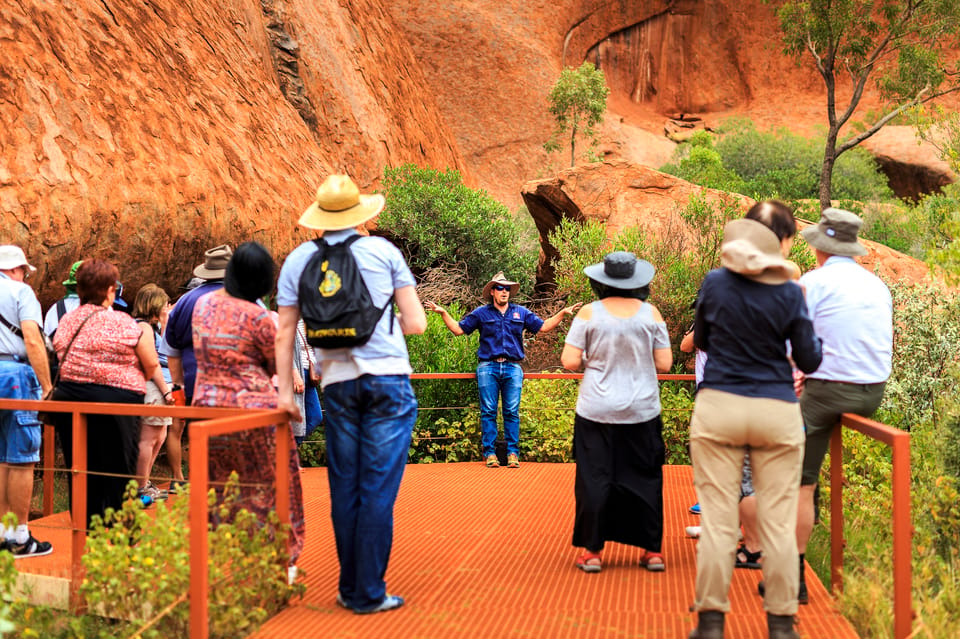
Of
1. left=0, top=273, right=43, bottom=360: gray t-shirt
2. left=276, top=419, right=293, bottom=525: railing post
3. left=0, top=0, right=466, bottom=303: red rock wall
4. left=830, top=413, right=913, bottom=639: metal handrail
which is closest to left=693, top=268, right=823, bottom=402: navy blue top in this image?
left=830, top=413, right=913, bottom=639: metal handrail

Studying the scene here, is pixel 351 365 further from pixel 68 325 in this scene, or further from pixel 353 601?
pixel 68 325

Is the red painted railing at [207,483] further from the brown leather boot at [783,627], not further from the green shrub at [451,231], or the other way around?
the green shrub at [451,231]

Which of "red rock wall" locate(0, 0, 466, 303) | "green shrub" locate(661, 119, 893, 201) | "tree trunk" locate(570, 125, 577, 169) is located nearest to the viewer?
"red rock wall" locate(0, 0, 466, 303)

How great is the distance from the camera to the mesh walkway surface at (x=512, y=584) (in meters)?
4.04

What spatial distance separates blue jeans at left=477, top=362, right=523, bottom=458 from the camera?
921 cm

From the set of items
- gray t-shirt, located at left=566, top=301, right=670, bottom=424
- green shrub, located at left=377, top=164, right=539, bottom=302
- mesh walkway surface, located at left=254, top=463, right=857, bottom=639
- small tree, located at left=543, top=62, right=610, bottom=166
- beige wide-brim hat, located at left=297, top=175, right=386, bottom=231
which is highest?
small tree, located at left=543, top=62, right=610, bottom=166

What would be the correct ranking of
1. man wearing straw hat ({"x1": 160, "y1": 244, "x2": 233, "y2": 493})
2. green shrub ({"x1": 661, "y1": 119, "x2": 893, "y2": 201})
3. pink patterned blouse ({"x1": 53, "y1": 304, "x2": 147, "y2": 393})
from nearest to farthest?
1. pink patterned blouse ({"x1": 53, "y1": 304, "x2": 147, "y2": 393})
2. man wearing straw hat ({"x1": 160, "y1": 244, "x2": 233, "y2": 493})
3. green shrub ({"x1": 661, "y1": 119, "x2": 893, "y2": 201})

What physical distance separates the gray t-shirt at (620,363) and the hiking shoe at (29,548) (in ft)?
11.2

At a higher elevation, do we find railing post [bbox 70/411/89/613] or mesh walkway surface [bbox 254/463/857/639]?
railing post [bbox 70/411/89/613]

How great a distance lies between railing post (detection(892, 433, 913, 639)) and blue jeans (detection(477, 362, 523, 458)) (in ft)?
18.2

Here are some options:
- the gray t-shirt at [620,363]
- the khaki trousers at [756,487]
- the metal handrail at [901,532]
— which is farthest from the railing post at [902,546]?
the gray t-shirt at [620,363]

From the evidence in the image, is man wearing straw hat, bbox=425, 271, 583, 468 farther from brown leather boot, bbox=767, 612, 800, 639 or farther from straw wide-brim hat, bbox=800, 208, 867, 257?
brown leather boot, bbox=767, 612, 800, 639

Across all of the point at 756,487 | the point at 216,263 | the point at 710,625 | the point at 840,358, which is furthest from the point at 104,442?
the point at 840,358

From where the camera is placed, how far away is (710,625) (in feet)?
12.1
